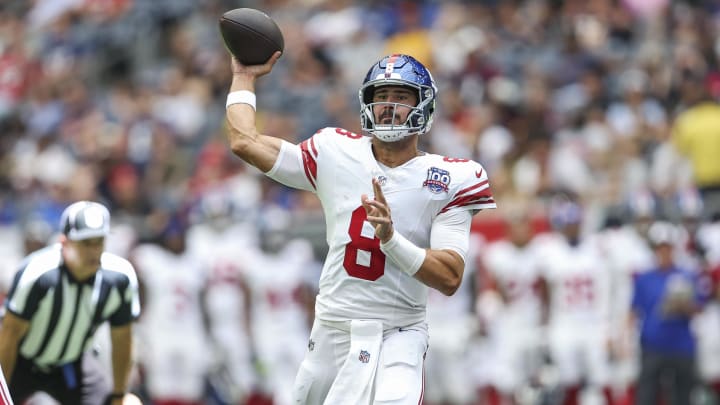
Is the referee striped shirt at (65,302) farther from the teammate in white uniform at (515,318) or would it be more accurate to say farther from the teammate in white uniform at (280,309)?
the teammate in white uniform at (280,309)

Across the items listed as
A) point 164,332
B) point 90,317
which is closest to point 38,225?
point 164,332

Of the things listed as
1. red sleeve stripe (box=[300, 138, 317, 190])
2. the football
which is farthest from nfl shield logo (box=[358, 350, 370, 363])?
the football

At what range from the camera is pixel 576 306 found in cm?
1219

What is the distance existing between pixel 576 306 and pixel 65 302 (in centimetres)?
580

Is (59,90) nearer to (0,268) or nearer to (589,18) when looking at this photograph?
(0,268)

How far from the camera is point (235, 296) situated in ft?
44.6

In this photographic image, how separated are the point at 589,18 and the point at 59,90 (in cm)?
650

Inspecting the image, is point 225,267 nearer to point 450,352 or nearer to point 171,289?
point 171,289

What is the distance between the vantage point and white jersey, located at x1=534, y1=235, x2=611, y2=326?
40.0ft

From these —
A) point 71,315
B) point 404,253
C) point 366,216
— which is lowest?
point 71,315

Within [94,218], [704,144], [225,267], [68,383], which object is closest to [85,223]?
[94,218]

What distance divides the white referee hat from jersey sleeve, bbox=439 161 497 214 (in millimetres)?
2110

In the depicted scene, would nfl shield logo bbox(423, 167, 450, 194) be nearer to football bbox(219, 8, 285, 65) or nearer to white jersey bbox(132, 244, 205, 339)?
football bbox(219, 8, 285, 65)

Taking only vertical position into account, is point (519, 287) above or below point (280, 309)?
above
